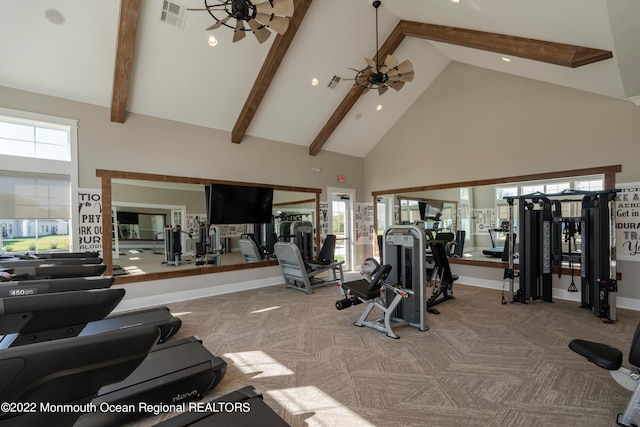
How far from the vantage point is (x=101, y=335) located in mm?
951

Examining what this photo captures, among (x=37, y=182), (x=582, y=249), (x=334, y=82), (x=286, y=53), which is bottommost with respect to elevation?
(x=582, y=249)

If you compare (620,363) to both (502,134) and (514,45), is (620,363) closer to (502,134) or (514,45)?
(514,45)

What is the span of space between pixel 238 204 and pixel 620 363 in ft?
18.6

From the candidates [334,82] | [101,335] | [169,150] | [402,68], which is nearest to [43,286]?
[101,335]

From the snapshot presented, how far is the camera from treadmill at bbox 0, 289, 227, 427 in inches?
61.2

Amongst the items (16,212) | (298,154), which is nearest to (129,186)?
(16,212)

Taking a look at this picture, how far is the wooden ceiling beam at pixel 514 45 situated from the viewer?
144 inches

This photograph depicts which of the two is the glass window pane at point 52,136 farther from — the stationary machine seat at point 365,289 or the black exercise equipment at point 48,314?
the stationary machine seat at point 365,289

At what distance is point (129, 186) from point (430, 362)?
16.7 ft

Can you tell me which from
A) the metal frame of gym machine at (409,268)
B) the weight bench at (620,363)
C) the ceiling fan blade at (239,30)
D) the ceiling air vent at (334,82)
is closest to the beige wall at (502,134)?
the ceiling air vent at (334,82)

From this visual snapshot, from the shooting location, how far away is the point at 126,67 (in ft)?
13.6

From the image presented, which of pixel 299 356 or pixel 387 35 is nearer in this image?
pixel 299 356

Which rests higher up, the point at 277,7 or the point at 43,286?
the point at 277,7

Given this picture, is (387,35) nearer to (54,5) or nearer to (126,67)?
(126,67)
